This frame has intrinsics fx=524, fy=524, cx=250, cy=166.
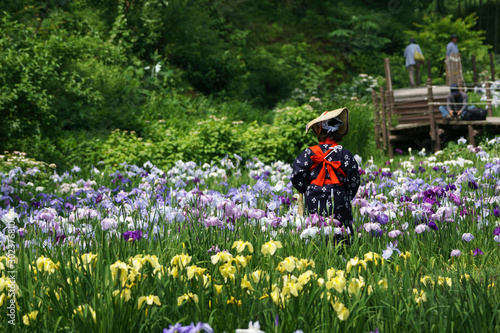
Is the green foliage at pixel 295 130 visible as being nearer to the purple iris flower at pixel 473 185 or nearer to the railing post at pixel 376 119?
the railing post at pixel 376 119

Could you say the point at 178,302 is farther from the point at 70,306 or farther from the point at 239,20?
the point at 239,20

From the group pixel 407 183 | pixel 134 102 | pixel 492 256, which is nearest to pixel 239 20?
pixel 134 102

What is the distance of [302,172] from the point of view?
156 inches

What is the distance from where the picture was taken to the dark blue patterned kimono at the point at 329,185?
388 centimetres

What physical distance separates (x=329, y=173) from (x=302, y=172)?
20 cm

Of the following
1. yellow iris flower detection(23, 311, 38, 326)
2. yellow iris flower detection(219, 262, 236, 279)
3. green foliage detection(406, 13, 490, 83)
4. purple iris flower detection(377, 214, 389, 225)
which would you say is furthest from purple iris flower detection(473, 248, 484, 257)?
green foliage detection(406, 13, 490, 83)

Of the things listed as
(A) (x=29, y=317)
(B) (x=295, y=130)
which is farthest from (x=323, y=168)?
(B) (x=295, y=130)

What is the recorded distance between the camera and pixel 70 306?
2338 mm

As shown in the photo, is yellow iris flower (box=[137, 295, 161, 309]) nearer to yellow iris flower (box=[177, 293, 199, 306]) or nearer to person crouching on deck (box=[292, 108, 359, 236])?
yellow iris flower (box=[177, 293, 199, 306])

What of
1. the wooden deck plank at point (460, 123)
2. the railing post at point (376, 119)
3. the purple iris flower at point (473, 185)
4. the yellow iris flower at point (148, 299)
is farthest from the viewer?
the railing post at point (376, 119)

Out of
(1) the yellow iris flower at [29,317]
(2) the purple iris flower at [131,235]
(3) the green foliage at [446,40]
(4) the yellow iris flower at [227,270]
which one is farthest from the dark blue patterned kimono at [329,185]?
(3) the green foliage at [446,40]

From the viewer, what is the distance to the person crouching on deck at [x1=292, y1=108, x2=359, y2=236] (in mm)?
3885

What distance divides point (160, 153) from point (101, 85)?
3.74 m

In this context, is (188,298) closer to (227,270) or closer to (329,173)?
(227,270)
